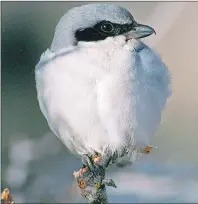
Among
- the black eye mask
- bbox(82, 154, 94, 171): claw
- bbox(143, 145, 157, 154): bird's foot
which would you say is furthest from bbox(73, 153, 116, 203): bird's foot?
the black eye mask

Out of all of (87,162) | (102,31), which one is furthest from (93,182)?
(102,31)

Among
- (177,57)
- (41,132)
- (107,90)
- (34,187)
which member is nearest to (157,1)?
(177,57)

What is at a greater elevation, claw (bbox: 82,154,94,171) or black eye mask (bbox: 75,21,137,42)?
black eye mask (bbox: 75,21,137,42)

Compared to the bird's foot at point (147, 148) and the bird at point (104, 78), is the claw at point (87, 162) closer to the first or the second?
the bird at point (104, 78)

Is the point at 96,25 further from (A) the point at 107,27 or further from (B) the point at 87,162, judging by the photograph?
(B) the point at 87,162

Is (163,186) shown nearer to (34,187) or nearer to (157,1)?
(34,187)

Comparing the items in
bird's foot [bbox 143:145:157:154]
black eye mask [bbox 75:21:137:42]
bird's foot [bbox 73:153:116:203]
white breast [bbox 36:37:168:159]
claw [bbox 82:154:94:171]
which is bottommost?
bird's foot [bbox 73:153:116:203]

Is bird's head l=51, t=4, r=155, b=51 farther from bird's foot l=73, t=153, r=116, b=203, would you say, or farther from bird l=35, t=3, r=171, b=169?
bird's foot l=73, t=153, r=116, b=203

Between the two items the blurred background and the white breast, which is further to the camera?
the blurred background
